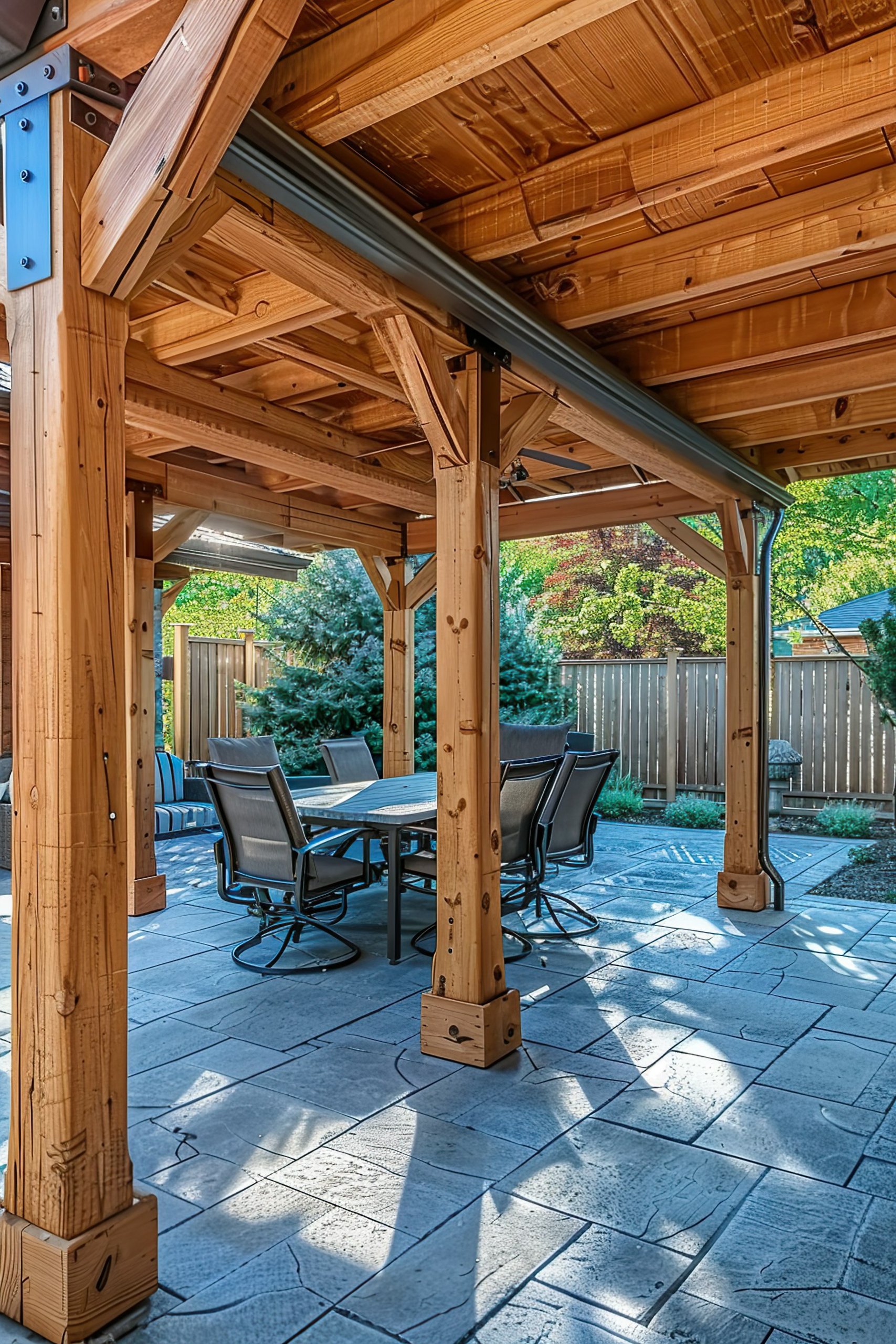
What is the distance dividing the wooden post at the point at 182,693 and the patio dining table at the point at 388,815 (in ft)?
14.5

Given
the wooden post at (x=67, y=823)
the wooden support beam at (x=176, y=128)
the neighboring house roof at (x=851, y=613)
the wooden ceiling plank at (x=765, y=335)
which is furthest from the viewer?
the neighboring house roof at (x=851, y=613)

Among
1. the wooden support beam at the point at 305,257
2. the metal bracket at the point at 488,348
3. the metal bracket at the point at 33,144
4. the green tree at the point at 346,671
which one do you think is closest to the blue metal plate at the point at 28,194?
the metal bracket at the point at 33,144

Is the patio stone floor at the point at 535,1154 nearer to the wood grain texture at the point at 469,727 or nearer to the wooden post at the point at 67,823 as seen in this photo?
the wooden post at the point at 67,823

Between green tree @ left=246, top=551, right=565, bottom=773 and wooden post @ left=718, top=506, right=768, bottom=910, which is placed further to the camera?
green tree @ left=246, top=551, right=565, bottom=773

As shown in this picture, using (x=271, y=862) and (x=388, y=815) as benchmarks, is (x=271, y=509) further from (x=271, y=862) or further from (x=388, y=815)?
(x=271, y=862)

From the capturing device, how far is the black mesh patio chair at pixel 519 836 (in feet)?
13.0

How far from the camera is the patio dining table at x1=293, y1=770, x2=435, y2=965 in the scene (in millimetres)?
4059

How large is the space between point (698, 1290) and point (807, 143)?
2573 millimetres

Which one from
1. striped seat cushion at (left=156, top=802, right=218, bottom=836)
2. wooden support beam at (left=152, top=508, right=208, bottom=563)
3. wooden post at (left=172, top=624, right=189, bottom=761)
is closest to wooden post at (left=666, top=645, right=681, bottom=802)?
striped seat cushion at (left=156, top=802, right=218, bottom=836)

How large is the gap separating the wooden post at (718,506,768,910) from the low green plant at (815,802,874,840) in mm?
2701

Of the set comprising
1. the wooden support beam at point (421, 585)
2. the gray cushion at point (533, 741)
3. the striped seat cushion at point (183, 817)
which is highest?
the wooden support beam at point (421, 585)

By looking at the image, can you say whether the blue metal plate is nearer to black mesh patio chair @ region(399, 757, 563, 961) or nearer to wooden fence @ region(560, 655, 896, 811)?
black mesh patio chair @ region(399, 757, 563, 961)

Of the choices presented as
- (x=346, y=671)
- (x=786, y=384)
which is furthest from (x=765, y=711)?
(x=346, y=671)

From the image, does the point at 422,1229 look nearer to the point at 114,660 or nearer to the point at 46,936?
the point at 46,936
